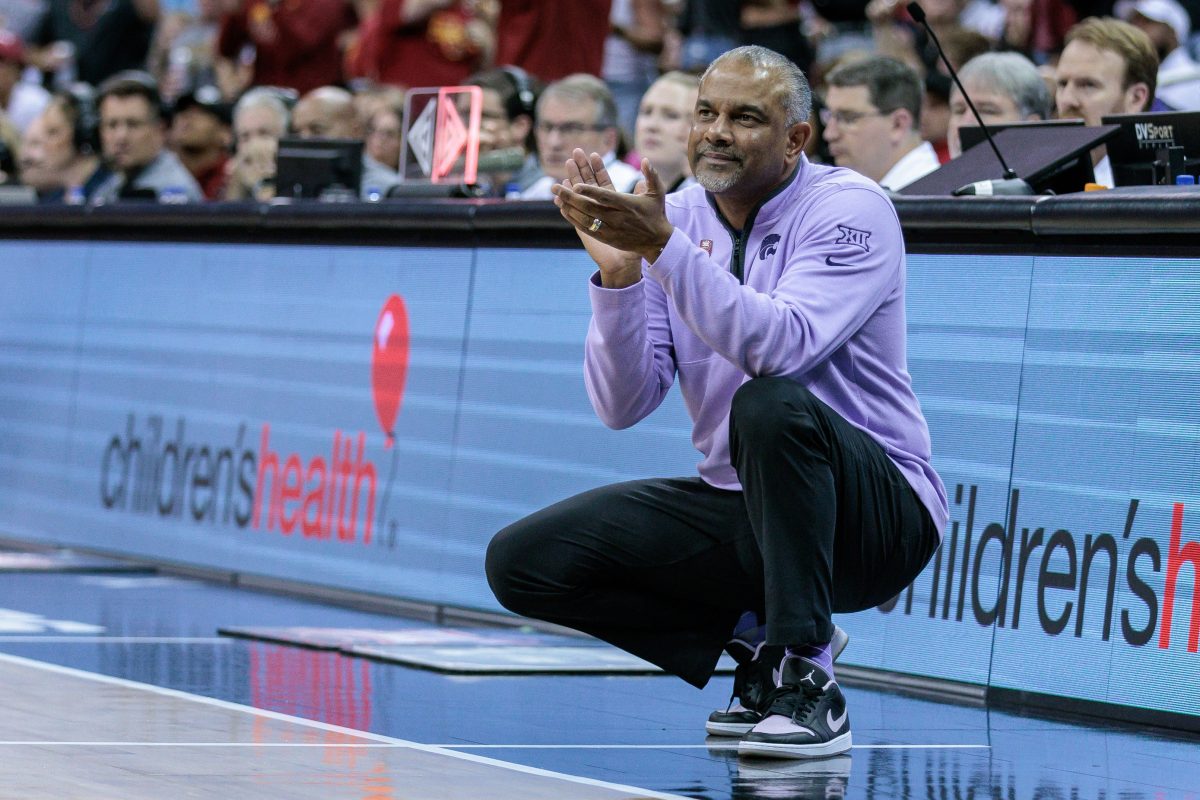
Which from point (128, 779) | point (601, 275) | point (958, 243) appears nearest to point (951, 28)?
point (958, 243)

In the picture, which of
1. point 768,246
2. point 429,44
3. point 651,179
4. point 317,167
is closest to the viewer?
point 651,179

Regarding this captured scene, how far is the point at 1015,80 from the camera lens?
24.6 feet

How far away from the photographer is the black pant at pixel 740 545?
4375 millimetres

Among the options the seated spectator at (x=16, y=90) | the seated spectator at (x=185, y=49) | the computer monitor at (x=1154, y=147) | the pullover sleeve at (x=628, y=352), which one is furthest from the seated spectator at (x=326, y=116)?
the pullover sleeve at (x=628, y=352)

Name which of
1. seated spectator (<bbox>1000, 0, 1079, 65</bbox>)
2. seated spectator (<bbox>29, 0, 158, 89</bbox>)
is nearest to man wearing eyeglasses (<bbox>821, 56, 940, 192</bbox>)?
seated spectator (<bbox>1000, 0, 1079, 65</bbox>)

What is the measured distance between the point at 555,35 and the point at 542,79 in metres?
0.23

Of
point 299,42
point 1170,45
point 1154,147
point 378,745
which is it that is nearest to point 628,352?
point 378,745

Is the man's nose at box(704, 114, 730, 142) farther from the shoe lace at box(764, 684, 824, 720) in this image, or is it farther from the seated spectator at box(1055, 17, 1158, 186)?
the seated spectator at box(1055, 17, 1158, 186)

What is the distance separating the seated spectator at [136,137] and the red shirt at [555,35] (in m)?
1.82

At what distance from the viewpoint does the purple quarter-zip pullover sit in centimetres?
437

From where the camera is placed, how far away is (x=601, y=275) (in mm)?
4617

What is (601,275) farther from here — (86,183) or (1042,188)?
(86,183)

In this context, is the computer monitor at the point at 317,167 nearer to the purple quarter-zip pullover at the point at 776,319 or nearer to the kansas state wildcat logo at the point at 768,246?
the purple quarter-zip pullover at the point at 776,319

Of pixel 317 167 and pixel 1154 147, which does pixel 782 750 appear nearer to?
pixel 1154 147
